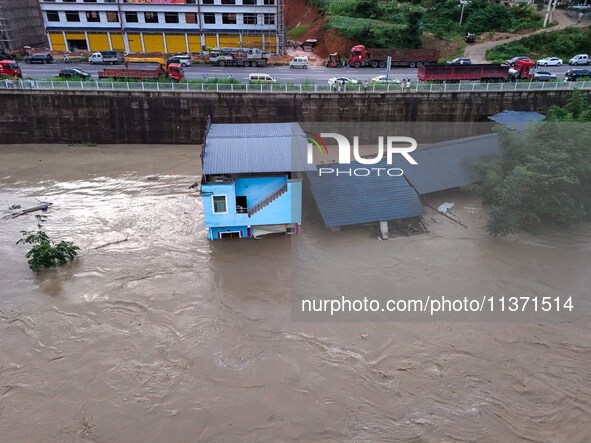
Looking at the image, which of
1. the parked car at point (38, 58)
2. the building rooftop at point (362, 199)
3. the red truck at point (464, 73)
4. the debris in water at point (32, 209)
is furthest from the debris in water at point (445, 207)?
the parked car at point (38, 58)

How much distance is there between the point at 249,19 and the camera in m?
46.2

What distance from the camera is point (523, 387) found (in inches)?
468

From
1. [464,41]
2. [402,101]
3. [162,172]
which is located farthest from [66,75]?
[464,41]

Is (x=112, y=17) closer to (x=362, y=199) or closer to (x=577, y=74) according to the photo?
(x=362, y=199)

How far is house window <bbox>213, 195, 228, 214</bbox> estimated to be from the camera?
17.5 metres

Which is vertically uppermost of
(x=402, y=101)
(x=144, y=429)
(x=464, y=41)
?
(x=464, y=41)

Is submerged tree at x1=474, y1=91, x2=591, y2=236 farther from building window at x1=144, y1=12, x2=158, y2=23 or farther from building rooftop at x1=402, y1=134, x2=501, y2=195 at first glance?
building window at x1=144, y1=12, x2=158, y2=23

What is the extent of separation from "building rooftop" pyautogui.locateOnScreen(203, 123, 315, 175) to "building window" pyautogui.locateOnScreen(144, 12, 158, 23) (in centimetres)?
3206

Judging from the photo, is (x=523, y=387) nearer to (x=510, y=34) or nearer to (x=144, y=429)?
(x=144, y=429)

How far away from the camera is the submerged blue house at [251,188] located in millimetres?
17500

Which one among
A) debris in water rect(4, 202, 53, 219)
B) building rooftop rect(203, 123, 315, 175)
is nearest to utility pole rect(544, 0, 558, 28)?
building rooftop rect(203, 123, 315, 175)

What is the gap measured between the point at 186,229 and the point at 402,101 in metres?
19.3

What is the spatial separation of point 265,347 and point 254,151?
351 inches

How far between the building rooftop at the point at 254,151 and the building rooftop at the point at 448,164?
6117 millimetres
